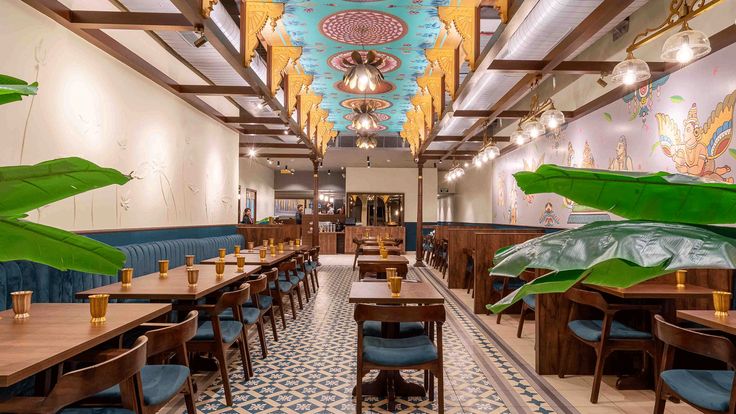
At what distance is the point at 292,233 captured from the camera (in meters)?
10.5

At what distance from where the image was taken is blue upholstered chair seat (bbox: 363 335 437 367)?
276cm

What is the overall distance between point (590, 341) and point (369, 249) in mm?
4104

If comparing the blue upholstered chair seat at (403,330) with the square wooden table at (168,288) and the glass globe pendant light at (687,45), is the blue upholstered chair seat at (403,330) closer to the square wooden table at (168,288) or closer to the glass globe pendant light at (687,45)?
the square wooden table at (168,288)

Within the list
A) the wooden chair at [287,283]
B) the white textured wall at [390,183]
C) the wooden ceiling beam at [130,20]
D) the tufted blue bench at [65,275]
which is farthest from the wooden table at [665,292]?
the white textured wall at [390,183]

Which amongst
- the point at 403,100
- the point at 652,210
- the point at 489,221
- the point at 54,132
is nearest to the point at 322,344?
the point at 54,132

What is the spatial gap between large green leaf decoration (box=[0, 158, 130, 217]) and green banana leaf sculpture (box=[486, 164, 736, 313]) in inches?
16.5

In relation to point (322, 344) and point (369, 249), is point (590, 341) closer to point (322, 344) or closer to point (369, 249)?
point (322, 344)

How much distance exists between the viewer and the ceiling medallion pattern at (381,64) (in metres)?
7.63

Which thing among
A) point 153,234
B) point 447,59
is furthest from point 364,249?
point 447,59

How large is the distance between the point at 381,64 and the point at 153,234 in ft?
15.8

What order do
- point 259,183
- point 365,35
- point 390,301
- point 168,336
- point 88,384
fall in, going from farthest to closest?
point 259,183
point 365,35
point 390,301
point 168,336
point 88,384

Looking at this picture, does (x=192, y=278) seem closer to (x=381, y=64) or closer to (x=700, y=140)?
(x=700, y=140)

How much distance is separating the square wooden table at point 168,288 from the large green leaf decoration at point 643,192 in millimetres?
3062

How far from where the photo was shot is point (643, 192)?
38 centimetres
